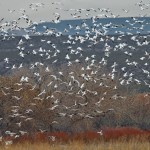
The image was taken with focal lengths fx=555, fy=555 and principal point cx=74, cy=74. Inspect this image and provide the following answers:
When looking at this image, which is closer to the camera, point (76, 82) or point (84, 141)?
point (84, 141)

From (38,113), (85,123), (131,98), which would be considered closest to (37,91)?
(38,113)

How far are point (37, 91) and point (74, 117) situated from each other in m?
6.20

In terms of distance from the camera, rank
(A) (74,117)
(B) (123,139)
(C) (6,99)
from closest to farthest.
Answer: (B) (123,139)
(C) (6,99)
(A) (74,117)

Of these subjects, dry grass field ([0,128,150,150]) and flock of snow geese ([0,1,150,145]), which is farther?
flock of snow geese ([0,1,150,145])

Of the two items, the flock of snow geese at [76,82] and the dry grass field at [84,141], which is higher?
the flock of snow geese at [76,82]

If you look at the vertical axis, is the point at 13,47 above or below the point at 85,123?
above

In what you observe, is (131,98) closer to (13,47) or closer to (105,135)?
(105,135)

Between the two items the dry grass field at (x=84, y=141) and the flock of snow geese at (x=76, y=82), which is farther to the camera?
the flock of snow geese at (x=76, y=82)

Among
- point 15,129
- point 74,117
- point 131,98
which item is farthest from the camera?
point 131,98

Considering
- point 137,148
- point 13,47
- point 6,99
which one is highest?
point 13,47

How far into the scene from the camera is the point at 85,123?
2143 inches

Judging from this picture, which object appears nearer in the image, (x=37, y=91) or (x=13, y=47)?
(x=37, y=91)

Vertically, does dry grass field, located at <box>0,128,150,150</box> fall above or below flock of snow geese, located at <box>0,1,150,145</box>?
below

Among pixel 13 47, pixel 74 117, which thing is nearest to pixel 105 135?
pixel 74 117
